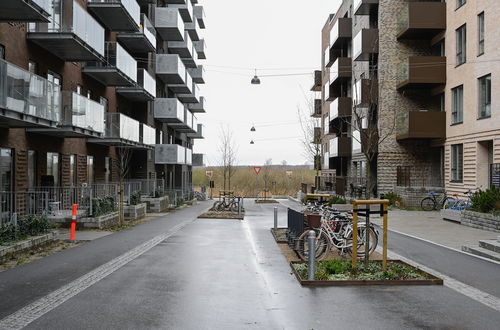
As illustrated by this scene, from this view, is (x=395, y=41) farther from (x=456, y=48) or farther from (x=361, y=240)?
(x=361, y=240)

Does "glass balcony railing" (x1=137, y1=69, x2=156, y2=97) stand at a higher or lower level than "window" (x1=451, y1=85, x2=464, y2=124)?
higher

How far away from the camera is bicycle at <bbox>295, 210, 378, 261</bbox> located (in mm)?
10914

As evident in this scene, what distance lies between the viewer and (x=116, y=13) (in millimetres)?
25562

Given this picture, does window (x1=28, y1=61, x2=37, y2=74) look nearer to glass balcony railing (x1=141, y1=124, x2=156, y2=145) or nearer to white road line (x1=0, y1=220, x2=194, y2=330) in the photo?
white road line (x1=0, y1=220, x2=194, y2=330)

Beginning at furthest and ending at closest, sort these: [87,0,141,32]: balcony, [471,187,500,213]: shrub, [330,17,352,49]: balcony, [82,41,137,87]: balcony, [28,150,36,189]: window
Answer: [330,17,352,49]: balcony
[87,0,141,32]: balcony
[82,41,137,87]: balcony
[28,150,36,189]: window
[471,187,500,213]: shrub

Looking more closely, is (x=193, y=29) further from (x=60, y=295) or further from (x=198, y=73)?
(x=60, y=295)

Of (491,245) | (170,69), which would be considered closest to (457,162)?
(491,245)

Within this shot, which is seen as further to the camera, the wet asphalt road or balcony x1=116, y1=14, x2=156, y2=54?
balcony x1=116, y1=14, x2=156, y2=54

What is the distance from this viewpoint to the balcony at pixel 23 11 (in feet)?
46.8

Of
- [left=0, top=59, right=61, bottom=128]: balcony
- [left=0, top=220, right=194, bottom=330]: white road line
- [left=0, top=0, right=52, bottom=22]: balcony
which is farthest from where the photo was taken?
[left=0, top=0, right=52, bottom=22]: balcony

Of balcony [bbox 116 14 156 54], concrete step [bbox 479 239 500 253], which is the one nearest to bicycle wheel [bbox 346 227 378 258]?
concrete step [bbox 479 239 500 253]

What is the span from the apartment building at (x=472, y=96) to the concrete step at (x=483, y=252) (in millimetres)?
9099

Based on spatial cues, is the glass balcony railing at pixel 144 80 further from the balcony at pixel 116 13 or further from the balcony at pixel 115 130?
the balcony at pixel 115 130

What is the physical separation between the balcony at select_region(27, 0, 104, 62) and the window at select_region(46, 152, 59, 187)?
4037mm
